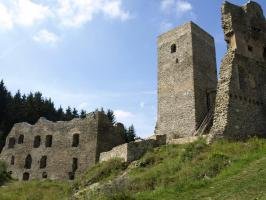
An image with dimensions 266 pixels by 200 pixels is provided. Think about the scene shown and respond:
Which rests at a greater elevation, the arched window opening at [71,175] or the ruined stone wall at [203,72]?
the ruined stone wall at [203,72]

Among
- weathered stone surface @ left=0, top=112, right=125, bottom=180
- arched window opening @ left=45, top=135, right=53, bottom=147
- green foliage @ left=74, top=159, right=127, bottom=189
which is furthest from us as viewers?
arched window opening @ left=45, top=135, right=53, bottom=147

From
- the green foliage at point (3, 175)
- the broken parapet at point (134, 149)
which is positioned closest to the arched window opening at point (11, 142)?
the green foliage at point (3, 175)

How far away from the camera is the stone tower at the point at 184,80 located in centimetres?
2923

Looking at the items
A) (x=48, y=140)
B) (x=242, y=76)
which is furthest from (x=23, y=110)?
(x=242, y=76)

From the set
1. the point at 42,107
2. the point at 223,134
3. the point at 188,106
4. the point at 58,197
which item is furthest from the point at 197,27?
the point at 42,107

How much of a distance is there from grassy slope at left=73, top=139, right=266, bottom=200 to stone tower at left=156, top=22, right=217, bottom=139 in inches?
234

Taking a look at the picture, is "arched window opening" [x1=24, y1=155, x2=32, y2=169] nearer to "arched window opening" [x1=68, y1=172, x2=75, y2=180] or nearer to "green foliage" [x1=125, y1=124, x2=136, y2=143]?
Result: "arched window opening" [x1=68, y1=172, x2=75, y2=180]

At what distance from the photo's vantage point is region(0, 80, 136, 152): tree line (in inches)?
1981

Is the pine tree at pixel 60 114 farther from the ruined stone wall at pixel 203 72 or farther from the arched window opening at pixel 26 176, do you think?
the ruined stone wall at pixel 203 72

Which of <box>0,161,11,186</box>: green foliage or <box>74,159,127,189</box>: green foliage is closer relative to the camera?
<box>74,159,127,189</box>: green foliage

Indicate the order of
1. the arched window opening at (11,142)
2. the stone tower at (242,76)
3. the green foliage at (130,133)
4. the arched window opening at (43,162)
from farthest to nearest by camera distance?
the green foliage at (130,133) → the arched window opening at (11,142) → the arched window opening at (43,162) → the stone tower at (242,76)

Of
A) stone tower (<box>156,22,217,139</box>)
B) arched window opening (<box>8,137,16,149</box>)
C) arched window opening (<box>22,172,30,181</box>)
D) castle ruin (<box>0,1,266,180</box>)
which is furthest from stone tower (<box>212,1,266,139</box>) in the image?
arched window opening (<box>8,137,16,149</box>)

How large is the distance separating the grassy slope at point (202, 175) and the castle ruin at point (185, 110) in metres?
2.40

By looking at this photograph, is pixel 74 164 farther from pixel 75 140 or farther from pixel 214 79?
pixel 214 79
